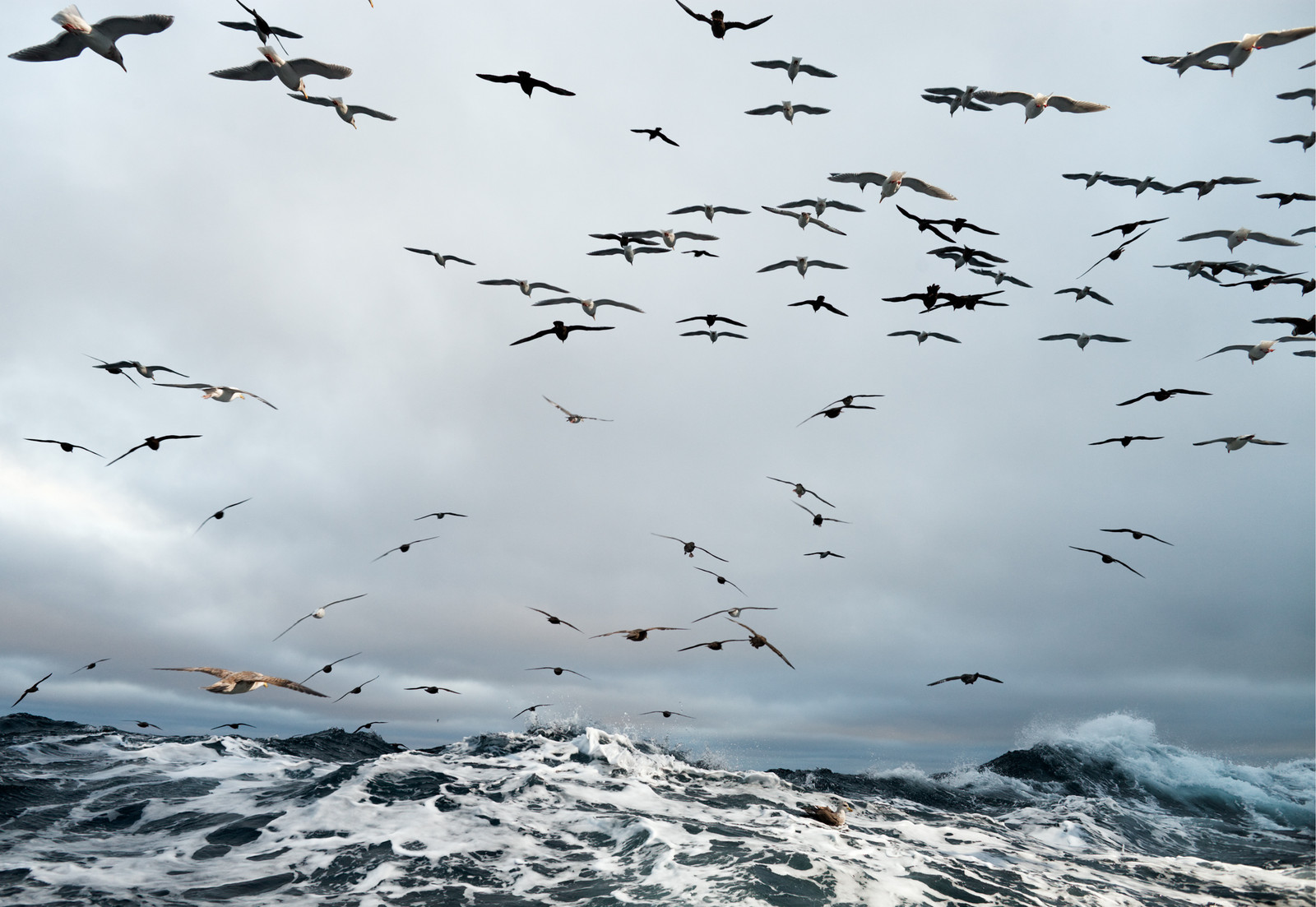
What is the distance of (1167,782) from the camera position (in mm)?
55625

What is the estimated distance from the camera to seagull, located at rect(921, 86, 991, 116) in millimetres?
23188

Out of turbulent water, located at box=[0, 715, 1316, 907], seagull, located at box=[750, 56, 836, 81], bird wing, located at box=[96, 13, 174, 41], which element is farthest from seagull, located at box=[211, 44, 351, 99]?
turbulent water, located at box=[0, 715, 1316, 907]

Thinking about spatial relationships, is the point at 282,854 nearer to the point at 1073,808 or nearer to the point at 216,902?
the point at 216,902

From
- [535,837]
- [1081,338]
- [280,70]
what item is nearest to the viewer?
[280,70]

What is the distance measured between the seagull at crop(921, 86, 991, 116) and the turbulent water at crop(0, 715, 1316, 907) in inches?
1034

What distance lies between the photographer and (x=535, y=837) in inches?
973

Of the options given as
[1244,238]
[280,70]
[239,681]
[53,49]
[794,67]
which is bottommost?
[239,681]

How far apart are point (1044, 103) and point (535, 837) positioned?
101ft

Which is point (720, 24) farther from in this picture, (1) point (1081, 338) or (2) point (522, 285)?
(1) point (1081, 338)

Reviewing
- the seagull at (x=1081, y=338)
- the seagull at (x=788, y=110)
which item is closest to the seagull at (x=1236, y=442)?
the seagull at (x=1081, y=338)

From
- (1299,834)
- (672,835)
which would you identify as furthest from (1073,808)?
(672,835)

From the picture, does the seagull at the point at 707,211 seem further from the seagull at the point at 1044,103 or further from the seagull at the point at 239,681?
the seagull at the point at 239,681

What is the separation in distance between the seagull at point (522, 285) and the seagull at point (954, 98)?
51.6 ft

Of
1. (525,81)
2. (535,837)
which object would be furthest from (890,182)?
(535,837)
